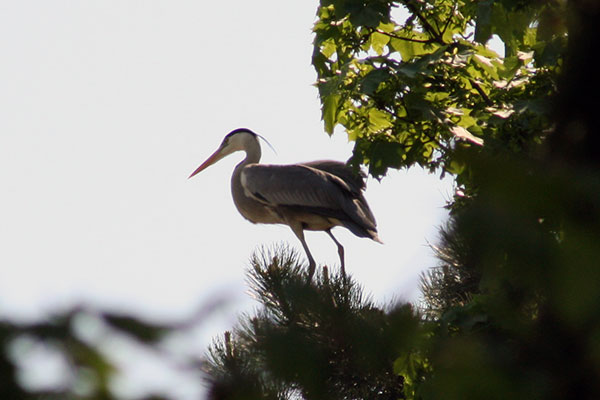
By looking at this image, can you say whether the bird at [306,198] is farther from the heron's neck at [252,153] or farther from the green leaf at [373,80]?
the green leaf at [373,80]

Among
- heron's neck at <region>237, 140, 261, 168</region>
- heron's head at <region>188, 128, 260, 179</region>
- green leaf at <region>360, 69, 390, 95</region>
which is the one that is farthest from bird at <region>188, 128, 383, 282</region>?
green leaf at <region>360, 69, 390, 95</region>

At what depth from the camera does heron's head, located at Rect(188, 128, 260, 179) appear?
432 inches

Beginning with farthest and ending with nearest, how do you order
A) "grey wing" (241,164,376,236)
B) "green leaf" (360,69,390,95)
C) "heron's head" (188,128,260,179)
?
1. "heron's head" (188,128,260,179)
2. "grey wing" (241,164,376,236)
3. "green leaf" (360,69,390,95)

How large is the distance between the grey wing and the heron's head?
3.95ft

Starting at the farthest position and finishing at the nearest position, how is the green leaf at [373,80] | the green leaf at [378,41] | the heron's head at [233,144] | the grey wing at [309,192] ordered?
the heron's head at [233,144], the grey wing at [309,192], the green leaf at [378,41], the green leaf at [373,80]

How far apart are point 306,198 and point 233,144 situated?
8.41ft

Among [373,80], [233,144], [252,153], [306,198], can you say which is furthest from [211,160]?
[373,80]

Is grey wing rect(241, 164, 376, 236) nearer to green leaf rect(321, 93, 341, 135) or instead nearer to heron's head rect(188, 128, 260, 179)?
heron's head rect(188, 128, 260, 179)

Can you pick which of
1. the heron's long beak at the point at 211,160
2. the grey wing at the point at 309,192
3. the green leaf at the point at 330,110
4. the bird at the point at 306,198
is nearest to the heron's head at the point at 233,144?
the heron's long beak at the point at 211,160

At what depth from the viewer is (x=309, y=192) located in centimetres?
893

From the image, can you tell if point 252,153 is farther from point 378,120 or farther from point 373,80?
point 373,80

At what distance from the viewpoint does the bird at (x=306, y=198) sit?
28.4 ft

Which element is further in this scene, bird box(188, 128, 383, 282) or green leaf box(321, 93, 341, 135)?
bird box(188, 128, 383, 282)

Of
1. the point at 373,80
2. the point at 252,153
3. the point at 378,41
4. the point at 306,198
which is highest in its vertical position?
the point at 252,153
